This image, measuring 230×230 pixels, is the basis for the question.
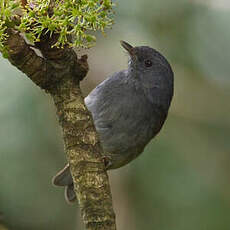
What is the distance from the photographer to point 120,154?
5.04 m

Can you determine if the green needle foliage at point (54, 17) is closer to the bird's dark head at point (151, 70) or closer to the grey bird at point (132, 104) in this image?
the grey bird at point (132, 104)

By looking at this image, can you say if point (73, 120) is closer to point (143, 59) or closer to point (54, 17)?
point (54, 17)


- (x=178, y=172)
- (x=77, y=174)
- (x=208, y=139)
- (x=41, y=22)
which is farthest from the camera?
(x=208, y=139)

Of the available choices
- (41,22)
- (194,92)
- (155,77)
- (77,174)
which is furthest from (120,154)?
(41,22)

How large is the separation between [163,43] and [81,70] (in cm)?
371

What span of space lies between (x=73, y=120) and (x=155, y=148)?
329 centimetres

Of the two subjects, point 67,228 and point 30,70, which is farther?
point 67,228

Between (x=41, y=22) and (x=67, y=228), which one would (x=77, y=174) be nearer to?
(x=41, y=22)

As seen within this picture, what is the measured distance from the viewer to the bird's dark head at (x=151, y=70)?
17.1 ft

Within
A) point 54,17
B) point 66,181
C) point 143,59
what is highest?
point 143,59

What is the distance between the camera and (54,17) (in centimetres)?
246

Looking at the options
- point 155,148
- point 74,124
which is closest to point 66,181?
point 155,148

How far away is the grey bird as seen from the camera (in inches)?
Answer: 193

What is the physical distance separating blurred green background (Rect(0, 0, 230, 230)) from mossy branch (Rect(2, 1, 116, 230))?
8.99 ft
